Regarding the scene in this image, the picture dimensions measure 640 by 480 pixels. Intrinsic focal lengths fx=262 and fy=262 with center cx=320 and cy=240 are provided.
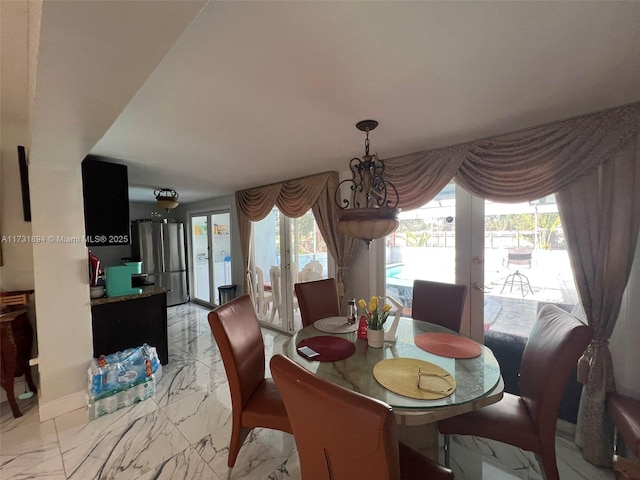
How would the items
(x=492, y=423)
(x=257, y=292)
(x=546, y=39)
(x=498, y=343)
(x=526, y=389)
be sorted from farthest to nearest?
(x=257, y=292) → (x=498, y=343) → (x=526, y=389) → (x=492, y=423) → (x=546, y=39)

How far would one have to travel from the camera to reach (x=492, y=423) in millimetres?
1394

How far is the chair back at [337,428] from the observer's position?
74 cm

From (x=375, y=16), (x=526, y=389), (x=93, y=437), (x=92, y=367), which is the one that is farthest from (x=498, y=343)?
(x=92, y=367)

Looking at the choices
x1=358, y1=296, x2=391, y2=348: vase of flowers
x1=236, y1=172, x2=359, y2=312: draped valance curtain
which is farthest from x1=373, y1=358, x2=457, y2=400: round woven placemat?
x1=236, y1=172, x2=359, y2=312: draped valance curtain

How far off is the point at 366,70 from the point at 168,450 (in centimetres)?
265

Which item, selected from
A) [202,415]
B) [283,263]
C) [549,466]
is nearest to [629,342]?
[549,466]

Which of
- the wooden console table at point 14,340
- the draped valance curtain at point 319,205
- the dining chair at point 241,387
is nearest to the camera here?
the dining chair at point 241,387

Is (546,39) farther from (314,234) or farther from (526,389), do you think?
(314,234)

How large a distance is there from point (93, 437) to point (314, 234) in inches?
111

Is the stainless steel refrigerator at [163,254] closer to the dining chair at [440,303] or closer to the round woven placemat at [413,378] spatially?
the dining chair at [440,303]

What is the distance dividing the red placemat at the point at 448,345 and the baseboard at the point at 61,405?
2791 mm

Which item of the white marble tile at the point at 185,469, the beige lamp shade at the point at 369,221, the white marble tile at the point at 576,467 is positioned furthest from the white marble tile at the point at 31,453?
the white marble tile at the point at 576,467

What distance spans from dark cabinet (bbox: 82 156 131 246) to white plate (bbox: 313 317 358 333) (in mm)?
2146

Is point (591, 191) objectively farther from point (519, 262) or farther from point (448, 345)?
point (448, 345)
